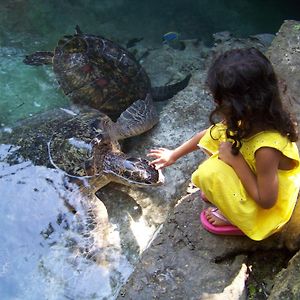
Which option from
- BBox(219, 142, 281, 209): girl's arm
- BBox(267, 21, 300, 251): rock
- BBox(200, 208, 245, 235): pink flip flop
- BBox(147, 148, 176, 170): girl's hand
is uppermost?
BBox(219, 142, 281, 209): girl's arm

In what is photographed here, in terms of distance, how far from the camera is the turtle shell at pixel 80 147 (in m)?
3.04

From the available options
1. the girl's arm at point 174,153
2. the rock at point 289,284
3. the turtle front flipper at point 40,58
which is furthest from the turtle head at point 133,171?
the turtle front flipper at point 40,58

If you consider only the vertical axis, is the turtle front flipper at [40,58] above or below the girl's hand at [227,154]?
below

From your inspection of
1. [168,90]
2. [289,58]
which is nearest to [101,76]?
[168,90]

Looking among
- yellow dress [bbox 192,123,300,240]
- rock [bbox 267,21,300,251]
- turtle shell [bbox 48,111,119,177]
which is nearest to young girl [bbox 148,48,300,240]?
yellow dress [bbox 192,123,300,240]

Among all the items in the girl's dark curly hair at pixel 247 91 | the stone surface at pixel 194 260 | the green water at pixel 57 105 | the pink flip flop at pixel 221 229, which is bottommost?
the green water at pixel 57 105

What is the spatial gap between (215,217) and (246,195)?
0.32 metres

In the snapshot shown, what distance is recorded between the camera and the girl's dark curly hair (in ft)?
5.19

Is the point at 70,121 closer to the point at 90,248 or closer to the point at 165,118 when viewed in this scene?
the point at 165,118

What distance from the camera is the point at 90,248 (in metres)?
2.67

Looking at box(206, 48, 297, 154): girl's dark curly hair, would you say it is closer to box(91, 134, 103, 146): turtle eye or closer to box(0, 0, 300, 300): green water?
box(0, 0, 300, 300): green water

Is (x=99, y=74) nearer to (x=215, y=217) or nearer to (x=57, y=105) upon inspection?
(x=57, y=105)

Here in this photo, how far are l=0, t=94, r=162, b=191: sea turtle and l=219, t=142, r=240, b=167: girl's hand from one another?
3.35 ft

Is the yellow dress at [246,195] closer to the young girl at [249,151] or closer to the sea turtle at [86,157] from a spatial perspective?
the young girl at [249,151]
